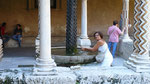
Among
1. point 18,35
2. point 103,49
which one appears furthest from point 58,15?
point 103,49

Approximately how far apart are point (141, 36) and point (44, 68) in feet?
5.73

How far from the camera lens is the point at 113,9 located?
14.0 meters

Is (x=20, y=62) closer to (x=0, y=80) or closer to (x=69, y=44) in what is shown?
(x=69, y=44)

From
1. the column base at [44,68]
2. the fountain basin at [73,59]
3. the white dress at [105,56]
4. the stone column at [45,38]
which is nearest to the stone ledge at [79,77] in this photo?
the column base at [44,68]

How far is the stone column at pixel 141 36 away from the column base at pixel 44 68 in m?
1.40

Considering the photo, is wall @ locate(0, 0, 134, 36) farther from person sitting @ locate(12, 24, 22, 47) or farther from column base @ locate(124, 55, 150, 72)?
column base @ locate(124, 55, 150, 72)

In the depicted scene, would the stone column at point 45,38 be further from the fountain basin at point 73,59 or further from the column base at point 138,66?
the fountain basin at point 73,59

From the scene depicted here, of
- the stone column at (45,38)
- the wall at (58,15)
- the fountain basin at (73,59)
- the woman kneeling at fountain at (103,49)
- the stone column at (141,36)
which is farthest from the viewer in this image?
the wall at (58,15)

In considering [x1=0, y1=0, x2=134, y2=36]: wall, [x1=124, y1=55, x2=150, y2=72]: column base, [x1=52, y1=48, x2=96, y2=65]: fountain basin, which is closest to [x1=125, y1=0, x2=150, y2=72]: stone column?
[x1=124, y1=55, x2=150, y2=72]: column base

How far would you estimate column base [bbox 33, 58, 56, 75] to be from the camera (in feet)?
12.2

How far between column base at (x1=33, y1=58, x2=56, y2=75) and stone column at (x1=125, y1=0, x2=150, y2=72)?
4.59 ft

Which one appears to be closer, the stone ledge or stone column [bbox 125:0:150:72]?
the stone ledge

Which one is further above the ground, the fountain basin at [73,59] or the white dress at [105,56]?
the white dress at [105,56]

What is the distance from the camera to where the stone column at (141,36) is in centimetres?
399
